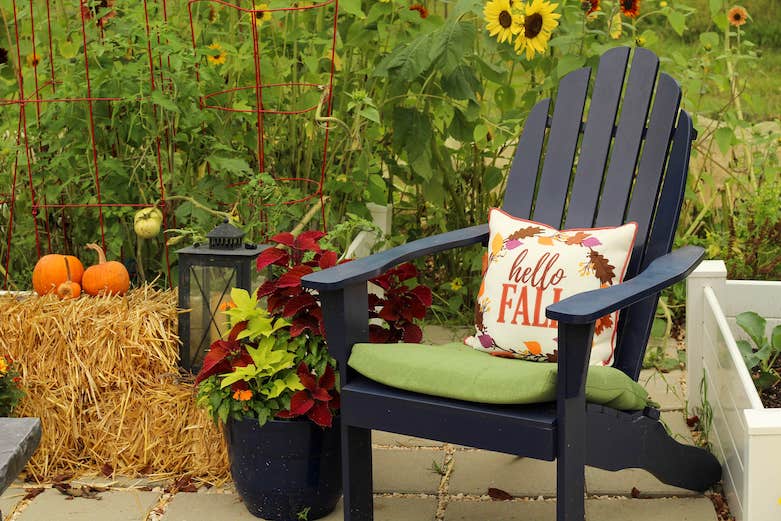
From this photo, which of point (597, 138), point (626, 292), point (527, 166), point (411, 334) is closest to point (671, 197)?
point (597, 138)

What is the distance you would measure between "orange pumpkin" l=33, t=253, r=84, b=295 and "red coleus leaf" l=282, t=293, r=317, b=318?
0.82m

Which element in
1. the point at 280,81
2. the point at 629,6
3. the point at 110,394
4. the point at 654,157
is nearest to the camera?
the point at 654,157

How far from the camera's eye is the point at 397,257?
101 inches

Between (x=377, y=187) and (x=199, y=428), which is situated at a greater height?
(x=377, y=187)

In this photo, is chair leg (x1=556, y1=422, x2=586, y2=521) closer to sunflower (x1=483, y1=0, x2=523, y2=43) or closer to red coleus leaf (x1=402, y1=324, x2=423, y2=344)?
red coleus leaf (x1=402, y1=324, x2=423, y2=344)

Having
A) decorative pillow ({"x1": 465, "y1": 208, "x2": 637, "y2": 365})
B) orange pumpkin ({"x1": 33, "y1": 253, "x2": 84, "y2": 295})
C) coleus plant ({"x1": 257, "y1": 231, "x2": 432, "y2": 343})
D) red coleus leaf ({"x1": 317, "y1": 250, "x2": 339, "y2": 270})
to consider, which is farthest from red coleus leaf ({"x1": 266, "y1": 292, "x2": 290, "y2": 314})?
orange pumpkin ({"x1": 33, "y1": 253, "x2": 84, "y2": 295})

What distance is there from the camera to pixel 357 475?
2486mm

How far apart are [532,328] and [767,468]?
648 mm

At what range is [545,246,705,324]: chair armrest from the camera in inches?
81.8

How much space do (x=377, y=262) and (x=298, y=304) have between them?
0.73ft

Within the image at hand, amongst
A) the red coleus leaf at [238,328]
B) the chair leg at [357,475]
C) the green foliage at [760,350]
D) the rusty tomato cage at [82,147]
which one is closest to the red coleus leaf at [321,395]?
the chair leg at [357,475]

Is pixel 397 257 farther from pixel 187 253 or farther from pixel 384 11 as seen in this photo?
pixel 384 11

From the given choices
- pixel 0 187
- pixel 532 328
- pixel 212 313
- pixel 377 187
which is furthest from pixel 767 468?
pixel 0 187

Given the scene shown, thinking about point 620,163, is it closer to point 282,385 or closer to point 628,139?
point 628,139
